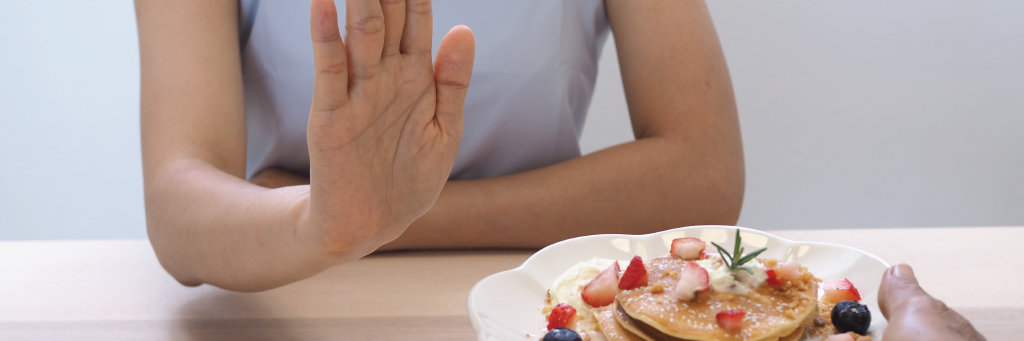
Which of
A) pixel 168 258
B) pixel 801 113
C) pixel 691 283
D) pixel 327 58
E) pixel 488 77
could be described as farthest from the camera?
pixel 801 113

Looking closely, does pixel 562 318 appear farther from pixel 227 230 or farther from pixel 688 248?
pixel 227 230

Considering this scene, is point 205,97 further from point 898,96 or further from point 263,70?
point 898,96

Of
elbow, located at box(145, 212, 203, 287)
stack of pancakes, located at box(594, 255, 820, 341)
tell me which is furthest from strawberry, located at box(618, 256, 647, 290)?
elbow, located at box(145, 212, 203, 287)

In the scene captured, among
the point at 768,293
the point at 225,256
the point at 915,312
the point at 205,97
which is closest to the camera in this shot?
the point at 915,312

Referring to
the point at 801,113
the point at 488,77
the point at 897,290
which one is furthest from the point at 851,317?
the point at 801,113

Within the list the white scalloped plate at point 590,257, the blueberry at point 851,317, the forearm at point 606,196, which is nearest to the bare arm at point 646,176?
the forearm at point 606,196

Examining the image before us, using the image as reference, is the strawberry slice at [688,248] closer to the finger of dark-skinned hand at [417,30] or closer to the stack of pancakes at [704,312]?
the stack of pancakes at [704,312]

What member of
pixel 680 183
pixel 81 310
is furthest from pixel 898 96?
pixel 81 310

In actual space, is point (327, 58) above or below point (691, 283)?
above
